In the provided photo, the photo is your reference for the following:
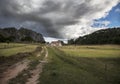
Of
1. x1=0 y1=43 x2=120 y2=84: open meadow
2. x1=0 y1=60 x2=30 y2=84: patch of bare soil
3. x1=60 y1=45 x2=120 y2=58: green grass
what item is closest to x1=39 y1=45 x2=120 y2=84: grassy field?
x1=0 y1=43 x2=120 y2=84: open meadow

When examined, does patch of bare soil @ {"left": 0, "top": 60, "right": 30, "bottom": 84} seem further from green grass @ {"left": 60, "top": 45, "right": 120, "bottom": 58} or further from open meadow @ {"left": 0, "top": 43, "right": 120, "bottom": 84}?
green grass @ {"left": 60, "top": 45, "right": 120, "bottom": 58}

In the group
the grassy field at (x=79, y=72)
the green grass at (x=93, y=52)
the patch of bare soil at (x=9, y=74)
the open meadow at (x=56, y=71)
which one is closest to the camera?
the patch of bare soil at (x=9, y=74)

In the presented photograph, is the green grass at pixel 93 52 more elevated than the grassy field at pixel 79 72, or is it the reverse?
the green grass at pixel 93 52

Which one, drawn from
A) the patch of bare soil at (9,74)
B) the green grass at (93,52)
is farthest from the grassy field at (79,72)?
the green grass at (93,52)

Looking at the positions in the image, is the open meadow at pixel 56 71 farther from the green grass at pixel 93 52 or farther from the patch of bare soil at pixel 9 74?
the green grass at pixel 93 52

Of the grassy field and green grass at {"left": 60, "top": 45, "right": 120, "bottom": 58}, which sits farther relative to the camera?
green grass at {"left": 60, "top": 45, "right": 120, "bottom": 58}

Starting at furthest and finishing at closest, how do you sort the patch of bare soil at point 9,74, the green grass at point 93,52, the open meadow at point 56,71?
the green grass at point 93,52 < the open meadow at point 56,71 < the patch of bare soil at point 9,74

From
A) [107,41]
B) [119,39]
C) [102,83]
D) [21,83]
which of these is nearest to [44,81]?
[21,83]

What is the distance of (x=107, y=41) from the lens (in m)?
170

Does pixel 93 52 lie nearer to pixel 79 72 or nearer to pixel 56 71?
pixel 79 72

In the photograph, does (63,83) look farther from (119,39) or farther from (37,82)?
(119,39)

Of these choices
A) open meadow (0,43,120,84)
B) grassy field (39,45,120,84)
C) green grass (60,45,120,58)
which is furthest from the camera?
green grass (60,45,120,58)

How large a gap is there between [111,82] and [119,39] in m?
135

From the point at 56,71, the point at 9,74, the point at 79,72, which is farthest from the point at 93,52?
the point at 9,74
